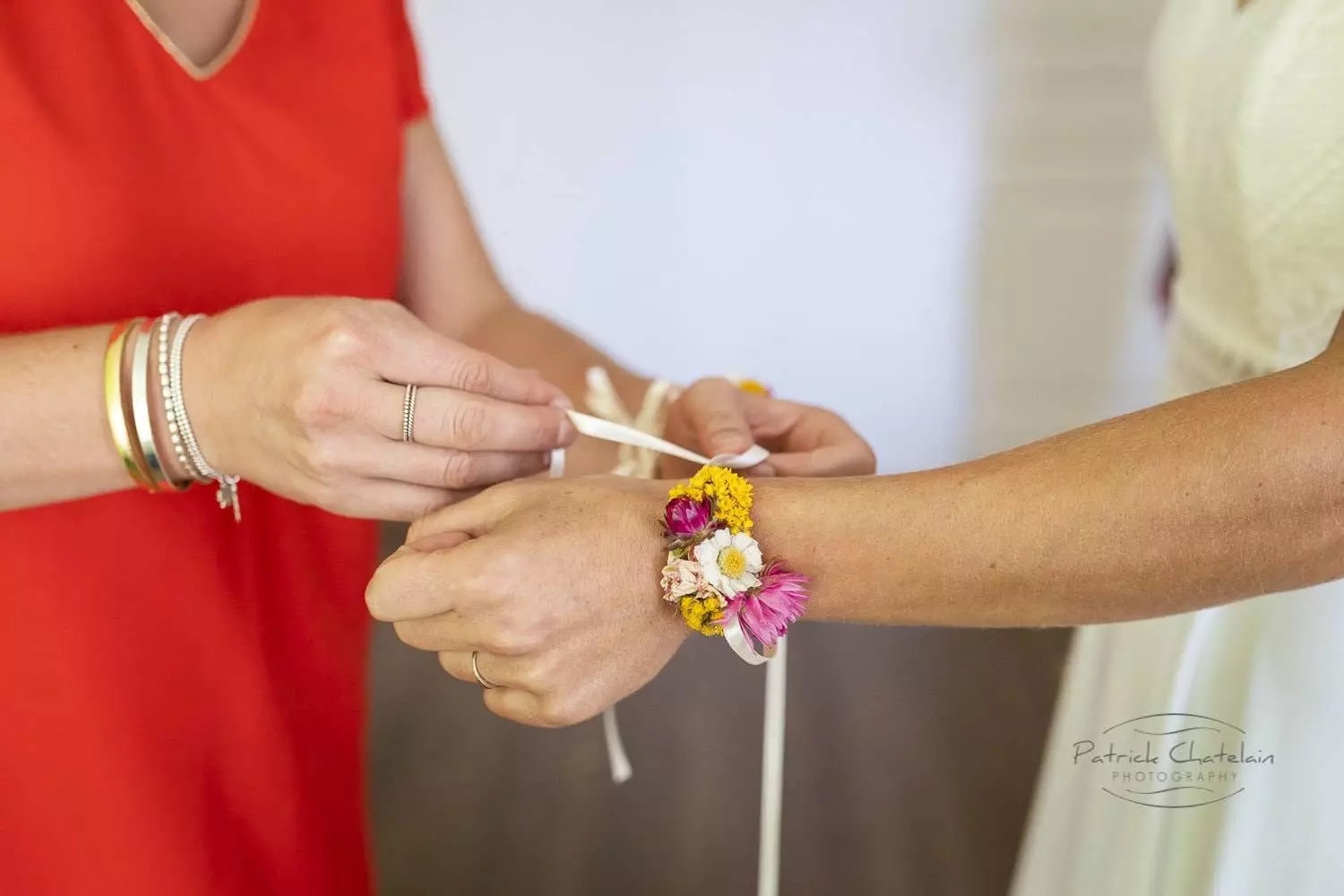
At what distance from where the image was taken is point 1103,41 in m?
2.03

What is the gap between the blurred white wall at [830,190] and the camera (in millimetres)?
2072

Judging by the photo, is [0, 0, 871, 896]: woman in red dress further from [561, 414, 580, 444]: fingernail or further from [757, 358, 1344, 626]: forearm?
[757, 358, 1344, 626]: forearm

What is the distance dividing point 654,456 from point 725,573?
25 centimetres

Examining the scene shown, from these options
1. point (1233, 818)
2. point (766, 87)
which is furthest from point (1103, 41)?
point (1233, 818)

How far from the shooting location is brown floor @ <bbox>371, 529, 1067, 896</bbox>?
1620 mm

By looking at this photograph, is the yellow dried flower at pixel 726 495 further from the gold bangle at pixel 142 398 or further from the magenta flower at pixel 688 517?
the gold bangle at pixel 142 398

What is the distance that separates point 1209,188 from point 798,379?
164 cm

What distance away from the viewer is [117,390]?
0.55 metres

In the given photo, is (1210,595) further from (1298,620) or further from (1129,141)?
(1129,141)

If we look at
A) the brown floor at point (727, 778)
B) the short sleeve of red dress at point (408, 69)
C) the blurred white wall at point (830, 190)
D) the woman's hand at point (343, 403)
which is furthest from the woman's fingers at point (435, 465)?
the blurred white wall at point (830, 190)

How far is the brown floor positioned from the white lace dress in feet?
2.89

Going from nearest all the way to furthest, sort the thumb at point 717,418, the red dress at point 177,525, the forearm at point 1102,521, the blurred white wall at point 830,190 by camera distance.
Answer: the forearm at point 1102,521 < the red dress at point 177,525 < the thumb at point 717,418 < the blurred white wall at point 830,190

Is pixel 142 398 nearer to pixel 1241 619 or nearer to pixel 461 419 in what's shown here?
pixel 461 419

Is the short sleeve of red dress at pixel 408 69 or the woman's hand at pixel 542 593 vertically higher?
the short sleeve of red dress at pixel 408 69
